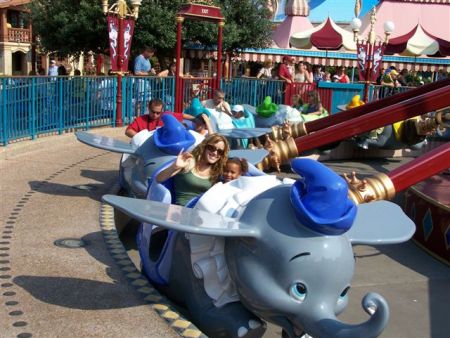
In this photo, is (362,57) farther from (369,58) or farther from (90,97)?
(90,97)

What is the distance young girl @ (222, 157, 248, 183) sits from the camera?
3.76 m

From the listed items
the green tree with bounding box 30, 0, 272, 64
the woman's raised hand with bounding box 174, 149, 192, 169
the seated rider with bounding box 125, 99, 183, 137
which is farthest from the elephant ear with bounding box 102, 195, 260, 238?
the green tree with bounding box 30, 0, 272, 64

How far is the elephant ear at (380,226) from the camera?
9.77 feet

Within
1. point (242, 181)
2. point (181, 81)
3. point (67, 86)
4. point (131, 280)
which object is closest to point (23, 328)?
point (131, 280)

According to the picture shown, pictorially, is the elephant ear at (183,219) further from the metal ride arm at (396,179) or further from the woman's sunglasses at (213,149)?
the metal ride arm at (396,179)

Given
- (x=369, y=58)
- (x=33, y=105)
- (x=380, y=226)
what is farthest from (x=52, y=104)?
(x=369, y=58)

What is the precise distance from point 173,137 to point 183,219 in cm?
218

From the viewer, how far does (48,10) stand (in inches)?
690

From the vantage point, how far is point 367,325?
2.56 m

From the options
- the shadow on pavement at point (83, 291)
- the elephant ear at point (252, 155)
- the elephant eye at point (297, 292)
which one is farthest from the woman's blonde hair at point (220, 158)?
the elephant eye at point (297, 292)

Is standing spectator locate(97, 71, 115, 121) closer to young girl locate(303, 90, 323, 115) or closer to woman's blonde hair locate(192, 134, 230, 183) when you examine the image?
young girl locate(303, 90, 323, 115)

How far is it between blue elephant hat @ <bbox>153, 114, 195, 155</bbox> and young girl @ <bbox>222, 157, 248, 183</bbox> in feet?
3.87

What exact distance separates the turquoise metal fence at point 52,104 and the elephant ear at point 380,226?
627cm

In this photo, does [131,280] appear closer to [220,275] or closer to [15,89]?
[220,275]
